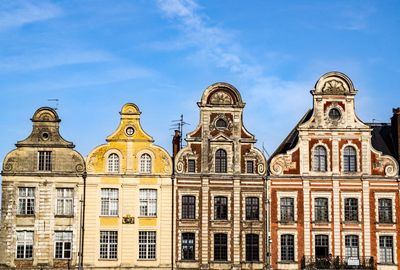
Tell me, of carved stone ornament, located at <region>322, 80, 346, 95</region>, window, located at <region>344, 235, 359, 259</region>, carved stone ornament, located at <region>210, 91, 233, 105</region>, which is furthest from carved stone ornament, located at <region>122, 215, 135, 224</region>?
carved stone ornament, located at <region>322, 80, 346, 95</region>

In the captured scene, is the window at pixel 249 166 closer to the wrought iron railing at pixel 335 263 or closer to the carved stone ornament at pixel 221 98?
the carved stone ornament at pixel 221 98

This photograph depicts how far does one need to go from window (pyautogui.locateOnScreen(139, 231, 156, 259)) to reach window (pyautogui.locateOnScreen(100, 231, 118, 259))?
1.60 metres

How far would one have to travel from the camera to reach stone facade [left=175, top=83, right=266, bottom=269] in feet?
154

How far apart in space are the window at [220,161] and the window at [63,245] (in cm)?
1052

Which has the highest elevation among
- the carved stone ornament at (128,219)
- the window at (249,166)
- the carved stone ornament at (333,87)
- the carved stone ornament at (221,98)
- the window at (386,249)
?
the carved stone ornament at (333,87)

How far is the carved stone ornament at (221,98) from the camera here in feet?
158

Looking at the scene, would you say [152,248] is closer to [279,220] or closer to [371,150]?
[279,220]

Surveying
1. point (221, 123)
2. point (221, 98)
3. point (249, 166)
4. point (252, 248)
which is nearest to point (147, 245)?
point (252, 248)

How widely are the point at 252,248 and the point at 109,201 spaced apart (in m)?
9.80

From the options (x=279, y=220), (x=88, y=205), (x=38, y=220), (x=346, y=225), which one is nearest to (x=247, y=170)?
(x=279, y=220)

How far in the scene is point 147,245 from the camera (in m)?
46.6

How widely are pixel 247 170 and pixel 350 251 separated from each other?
856 cm

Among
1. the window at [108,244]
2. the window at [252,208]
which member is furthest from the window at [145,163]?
the window at [252,208]

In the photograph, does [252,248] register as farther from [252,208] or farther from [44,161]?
[44,161]
